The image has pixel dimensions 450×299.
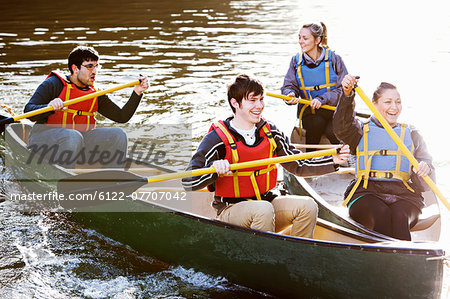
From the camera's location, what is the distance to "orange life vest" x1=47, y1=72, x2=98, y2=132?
5652 millimetres

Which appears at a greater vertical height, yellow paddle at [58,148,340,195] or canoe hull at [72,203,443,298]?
yellow paddle at [58,148,340,195]

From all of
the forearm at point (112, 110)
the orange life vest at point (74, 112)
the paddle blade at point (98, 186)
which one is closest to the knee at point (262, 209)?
the paddle blade at point (98, 186)

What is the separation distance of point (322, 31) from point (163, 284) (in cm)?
313

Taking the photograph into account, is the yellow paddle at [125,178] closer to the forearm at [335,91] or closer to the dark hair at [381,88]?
the dark hair at [381,88]

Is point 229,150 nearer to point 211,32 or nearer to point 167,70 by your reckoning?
point 167,70

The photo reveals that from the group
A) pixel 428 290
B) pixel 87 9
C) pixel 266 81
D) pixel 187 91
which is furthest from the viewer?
pixel 87 9

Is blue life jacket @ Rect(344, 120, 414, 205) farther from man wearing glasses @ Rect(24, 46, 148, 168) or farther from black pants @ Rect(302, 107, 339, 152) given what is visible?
man wearing glasses @ Rect(24, 46, 148, 168)

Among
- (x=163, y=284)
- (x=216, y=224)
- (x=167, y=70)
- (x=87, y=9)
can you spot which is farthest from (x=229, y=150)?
(x=87, y=9)

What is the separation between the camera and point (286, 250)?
A: 387 centimetres

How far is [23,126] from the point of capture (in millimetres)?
6312

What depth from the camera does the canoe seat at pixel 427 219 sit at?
168 inches

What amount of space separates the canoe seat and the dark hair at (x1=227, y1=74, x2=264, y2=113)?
1.54m

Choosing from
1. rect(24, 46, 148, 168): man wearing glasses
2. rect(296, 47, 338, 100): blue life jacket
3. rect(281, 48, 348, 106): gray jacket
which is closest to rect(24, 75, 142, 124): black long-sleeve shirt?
rect(24, 46, 148, 168): man wearing glasses

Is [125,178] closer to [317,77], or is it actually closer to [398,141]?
[398,141]
